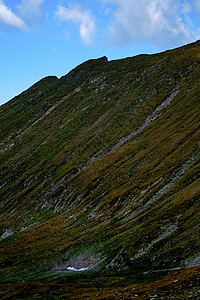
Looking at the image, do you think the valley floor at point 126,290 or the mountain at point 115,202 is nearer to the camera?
the valley floor at point 126,290

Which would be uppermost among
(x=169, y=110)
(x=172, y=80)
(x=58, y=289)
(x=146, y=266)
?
(x=172, y=80)

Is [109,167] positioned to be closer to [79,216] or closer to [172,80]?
[79,216]

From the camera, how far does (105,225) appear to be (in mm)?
88750

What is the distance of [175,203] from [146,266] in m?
21.6

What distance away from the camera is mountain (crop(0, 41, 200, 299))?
52.7 m

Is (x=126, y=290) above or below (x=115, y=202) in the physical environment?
above

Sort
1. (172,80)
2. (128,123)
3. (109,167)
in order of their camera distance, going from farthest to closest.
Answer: (172,80) < (128,123) < (109,167)

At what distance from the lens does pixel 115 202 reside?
3984 inches

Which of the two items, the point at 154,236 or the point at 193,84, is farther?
the point at 193,84

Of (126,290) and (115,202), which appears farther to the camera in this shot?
(115,202)

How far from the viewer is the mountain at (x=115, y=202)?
5266 cm

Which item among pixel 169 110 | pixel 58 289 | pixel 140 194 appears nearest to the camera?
pixel 58 289

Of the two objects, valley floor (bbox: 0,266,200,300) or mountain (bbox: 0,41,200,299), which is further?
mountain (bbox: 0,41,200,299)

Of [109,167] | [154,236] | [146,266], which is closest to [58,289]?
[146,266]
